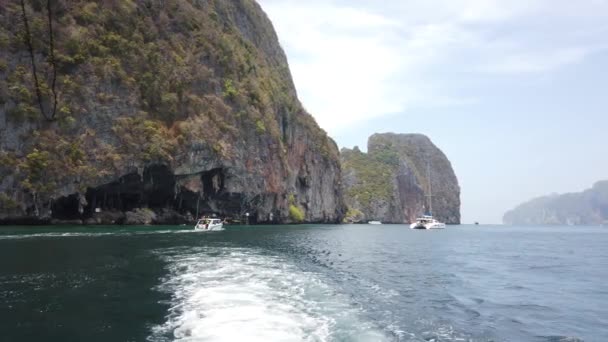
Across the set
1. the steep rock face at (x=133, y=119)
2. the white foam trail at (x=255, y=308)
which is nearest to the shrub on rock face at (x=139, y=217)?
the steep rock face at (x=133, y=119)

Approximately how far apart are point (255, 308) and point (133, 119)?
A: 190 feet

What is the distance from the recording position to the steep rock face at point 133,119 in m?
54.2

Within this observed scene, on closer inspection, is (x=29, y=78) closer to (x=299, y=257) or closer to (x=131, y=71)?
(x=131, y=71)

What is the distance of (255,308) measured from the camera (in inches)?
537

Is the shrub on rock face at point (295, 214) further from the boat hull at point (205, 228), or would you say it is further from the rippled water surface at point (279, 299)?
the rippled water surface at point (279, 299)

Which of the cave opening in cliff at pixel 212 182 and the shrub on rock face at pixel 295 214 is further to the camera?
the shrub on rock face at pixel 295 214

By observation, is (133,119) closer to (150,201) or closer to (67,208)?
(150,201)

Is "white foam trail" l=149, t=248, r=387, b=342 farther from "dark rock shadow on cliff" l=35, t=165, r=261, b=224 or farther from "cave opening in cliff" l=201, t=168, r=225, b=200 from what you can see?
"cave opening in cliff" l=201, t=168, r=225, b=200

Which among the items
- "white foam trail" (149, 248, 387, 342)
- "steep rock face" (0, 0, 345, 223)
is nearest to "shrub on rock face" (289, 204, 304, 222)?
"steep rock face" (0, 0, 345, 223)

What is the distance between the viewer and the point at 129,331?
35.8ft

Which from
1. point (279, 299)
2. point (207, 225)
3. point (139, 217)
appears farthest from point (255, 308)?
point (139, 217)

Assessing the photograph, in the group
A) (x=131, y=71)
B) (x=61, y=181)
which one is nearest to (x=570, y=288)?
(x=61, y=181)

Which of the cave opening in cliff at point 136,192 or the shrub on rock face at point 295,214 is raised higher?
the cave opening in cliff at point 136,192

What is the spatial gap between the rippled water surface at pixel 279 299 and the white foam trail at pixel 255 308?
0.14ft
